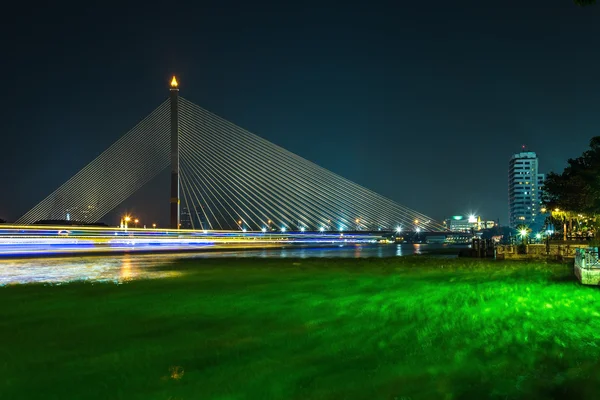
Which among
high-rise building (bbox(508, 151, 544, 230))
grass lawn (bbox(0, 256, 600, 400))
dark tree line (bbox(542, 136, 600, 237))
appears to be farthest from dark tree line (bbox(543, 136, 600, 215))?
high-rise building (bbox(508, 151, 544, 230))

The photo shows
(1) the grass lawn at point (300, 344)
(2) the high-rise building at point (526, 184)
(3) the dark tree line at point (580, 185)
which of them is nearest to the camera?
(1) the grass lawn at point (300, 344)

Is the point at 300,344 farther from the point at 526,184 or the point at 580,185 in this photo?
the point at 526,184

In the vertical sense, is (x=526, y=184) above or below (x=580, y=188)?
above

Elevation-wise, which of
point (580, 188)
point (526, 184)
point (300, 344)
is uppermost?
point (526, 184)

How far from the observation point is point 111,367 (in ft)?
25.3

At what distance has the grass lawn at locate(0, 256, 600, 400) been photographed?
670 centimetres

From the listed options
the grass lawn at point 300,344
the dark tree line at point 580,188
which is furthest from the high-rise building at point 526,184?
the grass lawn at point 300,344

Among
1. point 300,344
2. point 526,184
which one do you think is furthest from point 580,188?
point 526,184

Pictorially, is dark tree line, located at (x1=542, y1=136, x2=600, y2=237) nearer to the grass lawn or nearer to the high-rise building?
the grass lawn

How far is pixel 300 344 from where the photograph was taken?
29.6ft

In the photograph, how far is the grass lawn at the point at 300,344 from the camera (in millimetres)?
6703

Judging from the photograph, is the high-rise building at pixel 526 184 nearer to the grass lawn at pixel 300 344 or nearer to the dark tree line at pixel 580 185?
the dark tree line at pixel 580 185

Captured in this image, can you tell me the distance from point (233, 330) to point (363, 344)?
2.51 meters

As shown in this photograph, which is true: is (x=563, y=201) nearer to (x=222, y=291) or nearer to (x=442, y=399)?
(x=222, y=291)
